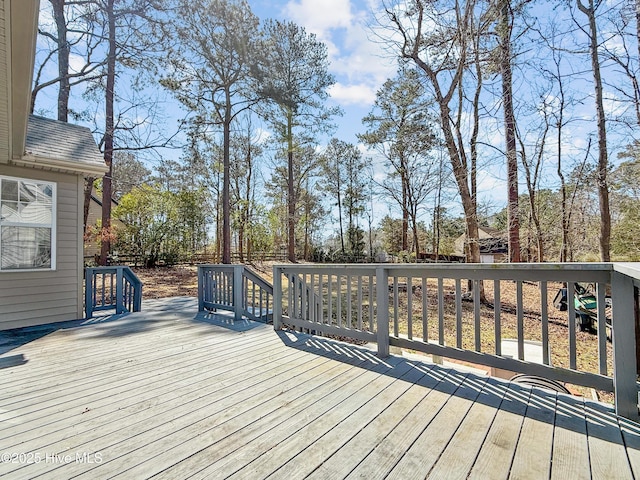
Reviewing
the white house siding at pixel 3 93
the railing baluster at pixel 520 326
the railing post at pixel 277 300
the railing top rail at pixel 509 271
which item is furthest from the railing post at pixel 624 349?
the white house siding at pixel 3 93

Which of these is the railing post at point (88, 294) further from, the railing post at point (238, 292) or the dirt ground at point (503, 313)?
the dirt ground at point (503, 313)

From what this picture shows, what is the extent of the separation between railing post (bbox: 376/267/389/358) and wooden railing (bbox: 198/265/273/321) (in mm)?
2297

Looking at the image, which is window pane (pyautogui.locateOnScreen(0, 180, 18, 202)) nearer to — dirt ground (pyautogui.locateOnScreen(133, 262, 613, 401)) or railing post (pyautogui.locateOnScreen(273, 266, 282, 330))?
railing post (pyautogui.locateOnScreen(273, 266, 282, 330))

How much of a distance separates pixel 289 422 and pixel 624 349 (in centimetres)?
214

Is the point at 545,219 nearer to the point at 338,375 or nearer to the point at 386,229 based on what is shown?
the point at 338,375

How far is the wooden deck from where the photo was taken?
1.50 metres

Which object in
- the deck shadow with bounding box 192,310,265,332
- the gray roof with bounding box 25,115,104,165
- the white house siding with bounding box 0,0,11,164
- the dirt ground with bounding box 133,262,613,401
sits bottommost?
the dirt ground with bounding box 133,262,613,401

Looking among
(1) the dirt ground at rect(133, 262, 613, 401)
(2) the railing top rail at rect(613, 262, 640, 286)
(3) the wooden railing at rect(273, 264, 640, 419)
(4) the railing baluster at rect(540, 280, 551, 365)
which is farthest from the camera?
(1) the dirt ground at rect(133, 262, 613, 401)

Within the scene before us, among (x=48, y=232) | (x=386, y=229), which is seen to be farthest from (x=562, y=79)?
(x=386, y=229)

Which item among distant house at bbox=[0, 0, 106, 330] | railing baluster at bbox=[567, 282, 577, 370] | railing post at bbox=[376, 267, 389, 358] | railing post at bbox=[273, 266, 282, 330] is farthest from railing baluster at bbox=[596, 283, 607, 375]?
distant house at bbox=[0, 0, 106, 330]

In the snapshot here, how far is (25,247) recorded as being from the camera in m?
4.50

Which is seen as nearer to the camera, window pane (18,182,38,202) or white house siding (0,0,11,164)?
white house siding (0,0,11,164)

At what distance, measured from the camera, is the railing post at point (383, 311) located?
3010mm

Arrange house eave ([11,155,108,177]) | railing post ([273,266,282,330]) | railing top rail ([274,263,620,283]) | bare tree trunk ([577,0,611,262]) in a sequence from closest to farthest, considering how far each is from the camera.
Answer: railing top rail ([274,263,620,283]) → railing post ([273,266,282,330]) → house eave ([11,155,108,177]) → bare tree trunk ([577,0,611,262])
